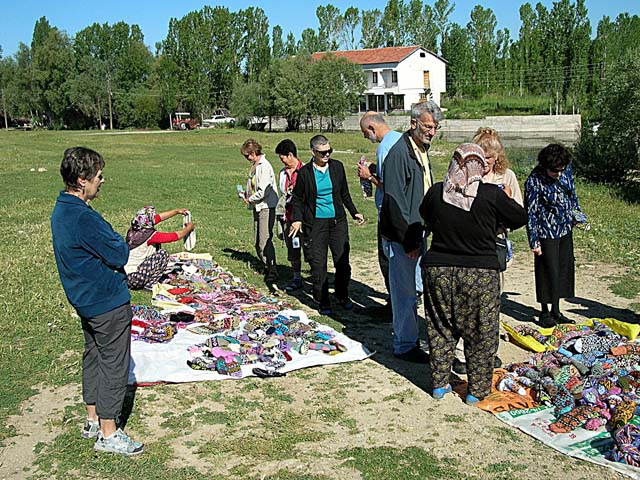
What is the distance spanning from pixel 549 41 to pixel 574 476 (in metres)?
72.9

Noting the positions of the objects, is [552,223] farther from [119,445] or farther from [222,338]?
[119,445]

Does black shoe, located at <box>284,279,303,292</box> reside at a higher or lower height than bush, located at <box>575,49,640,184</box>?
lower

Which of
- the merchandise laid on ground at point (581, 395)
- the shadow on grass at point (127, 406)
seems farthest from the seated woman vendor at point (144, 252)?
the merchandise laid on ground at point (581, 395)

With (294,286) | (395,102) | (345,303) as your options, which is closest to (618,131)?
(294,286)

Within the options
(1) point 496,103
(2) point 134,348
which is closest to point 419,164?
(2) point 134,348

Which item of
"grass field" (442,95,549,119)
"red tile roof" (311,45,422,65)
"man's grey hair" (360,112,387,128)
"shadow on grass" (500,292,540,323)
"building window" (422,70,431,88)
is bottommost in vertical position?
"shadow on grass" (500,292,540,323)

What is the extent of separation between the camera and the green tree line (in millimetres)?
67062

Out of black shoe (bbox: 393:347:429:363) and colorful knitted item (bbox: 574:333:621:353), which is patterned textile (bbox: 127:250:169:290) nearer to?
black shoe (bbox: 393:347:429:363)

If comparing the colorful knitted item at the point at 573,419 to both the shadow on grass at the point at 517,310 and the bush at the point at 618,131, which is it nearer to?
the shadow on grass at the point at 517,310

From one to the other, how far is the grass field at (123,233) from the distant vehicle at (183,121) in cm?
4986

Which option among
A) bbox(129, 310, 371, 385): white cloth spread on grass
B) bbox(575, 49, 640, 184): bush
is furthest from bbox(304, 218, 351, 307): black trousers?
bbox(575, 49, 640, 184): bush

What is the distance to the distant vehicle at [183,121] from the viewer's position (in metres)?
79.3

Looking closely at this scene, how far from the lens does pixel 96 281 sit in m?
4.63

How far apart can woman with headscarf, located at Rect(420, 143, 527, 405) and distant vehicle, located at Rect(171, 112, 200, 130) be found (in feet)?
248
